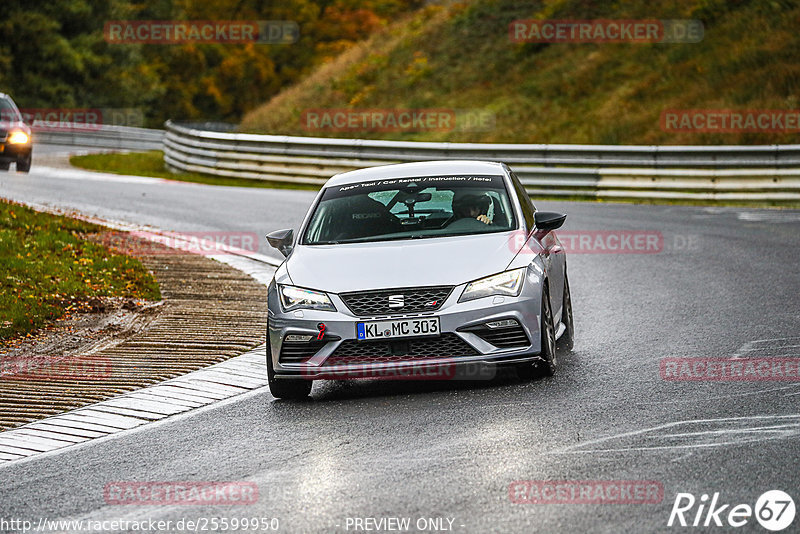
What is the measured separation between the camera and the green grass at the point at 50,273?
39.6 feet

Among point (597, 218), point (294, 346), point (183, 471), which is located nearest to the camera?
point (183, 471)

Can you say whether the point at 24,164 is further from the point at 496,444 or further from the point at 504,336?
the point at 496,444

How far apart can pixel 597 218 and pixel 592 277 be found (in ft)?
A: 19.4

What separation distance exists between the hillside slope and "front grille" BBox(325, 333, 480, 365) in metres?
20.7

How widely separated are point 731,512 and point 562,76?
33934 mm

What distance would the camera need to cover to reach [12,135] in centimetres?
2934

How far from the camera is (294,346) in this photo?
8.84 meters

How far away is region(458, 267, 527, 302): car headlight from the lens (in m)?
8.71

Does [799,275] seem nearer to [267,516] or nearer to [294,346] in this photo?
[294,346]

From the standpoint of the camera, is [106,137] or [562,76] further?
[106,137]

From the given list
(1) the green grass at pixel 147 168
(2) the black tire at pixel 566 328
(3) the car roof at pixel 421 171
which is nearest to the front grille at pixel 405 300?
(3) the car roof at pixel 421 171

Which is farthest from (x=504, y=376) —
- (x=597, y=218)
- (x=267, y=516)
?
(x=597, y=218)

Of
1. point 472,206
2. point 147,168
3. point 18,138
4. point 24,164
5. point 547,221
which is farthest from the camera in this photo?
point 147,168

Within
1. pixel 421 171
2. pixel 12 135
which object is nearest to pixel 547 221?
pixel 421 171
